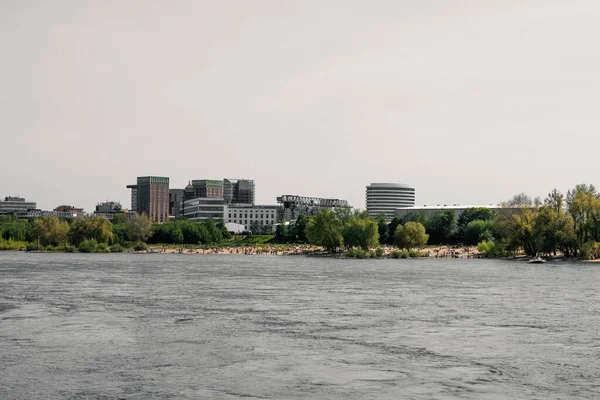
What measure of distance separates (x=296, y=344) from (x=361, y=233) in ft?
495

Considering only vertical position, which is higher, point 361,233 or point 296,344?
point 361,233

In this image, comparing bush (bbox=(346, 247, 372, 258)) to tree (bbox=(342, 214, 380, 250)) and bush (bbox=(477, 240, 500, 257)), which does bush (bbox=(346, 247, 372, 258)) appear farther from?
bush (bbox=(477, 240, 500, 257))

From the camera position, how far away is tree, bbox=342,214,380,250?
624 feet

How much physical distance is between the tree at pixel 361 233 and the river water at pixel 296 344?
118127mm

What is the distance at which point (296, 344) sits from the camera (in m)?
40.2

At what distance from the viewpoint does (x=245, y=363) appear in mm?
35250

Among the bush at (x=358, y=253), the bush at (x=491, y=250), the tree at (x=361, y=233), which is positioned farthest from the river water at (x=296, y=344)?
the tree at (x=361, y=233)

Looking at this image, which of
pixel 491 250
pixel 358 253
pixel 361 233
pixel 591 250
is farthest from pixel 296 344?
pixel 491 250

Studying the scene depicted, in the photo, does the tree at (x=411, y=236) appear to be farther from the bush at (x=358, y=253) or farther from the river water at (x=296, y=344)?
the river water at (x=296, y=344)

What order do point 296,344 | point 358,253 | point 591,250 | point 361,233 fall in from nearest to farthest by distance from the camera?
point 296,344 → point 591,250 → point 358,253 → point 361,233

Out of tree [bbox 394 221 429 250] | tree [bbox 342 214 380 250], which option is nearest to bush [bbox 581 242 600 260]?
tree [bbox 394 221 429 250]

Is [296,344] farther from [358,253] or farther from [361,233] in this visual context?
[361,233]

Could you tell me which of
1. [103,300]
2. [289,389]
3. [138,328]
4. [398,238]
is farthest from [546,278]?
[398,238]

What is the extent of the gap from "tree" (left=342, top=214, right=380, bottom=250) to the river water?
11813 cm
